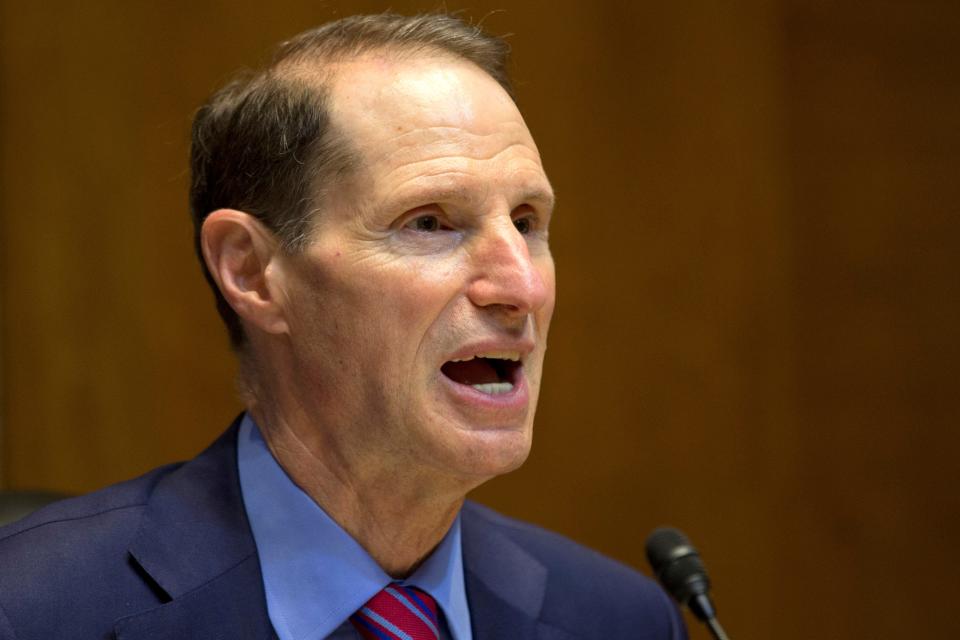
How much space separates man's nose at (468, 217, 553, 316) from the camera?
160 cm

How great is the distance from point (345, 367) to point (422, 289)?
156 millimetres

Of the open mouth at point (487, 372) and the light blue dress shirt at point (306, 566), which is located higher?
the open mouth at point (487, 372)

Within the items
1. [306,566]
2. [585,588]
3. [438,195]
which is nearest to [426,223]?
[438,195]

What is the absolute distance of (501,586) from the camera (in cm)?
191

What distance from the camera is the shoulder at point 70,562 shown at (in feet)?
5.16

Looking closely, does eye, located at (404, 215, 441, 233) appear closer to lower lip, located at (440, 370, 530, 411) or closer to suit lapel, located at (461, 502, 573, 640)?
lower lip, located at (440, 370, 530, 411)

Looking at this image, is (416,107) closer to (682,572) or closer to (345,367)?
(345,367)

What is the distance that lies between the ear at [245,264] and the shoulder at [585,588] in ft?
1.73

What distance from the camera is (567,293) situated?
310 cm


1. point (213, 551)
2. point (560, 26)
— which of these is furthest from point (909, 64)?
point (213, 551)

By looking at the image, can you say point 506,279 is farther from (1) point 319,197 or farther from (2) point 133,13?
(2) point 133,13

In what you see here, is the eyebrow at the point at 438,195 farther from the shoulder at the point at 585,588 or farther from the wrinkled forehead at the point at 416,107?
the shoulder at the point at 585,588

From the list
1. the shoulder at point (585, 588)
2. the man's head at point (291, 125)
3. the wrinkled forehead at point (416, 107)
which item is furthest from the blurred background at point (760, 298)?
the wrinkled forehead at point (416, 107)

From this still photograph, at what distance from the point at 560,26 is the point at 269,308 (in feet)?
5.35
